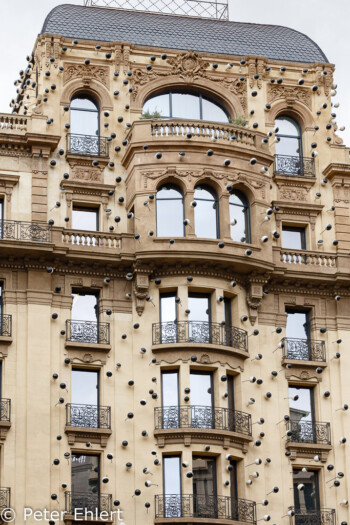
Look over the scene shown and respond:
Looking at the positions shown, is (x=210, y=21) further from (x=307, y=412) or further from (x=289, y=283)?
(x=307, y=412)

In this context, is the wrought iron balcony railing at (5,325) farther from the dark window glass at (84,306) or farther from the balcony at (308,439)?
the balcony at (308,439)

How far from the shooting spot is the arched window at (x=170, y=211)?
61562 millimetres

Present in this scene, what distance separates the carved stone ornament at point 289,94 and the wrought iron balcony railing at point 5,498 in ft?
64.9

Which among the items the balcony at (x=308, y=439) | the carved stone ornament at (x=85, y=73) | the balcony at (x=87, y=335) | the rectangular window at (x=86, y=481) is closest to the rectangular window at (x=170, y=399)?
the balcony at (x=87, y=335)

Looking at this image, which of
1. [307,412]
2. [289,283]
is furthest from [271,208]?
[307,412]

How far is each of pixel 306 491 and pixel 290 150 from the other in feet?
46.7

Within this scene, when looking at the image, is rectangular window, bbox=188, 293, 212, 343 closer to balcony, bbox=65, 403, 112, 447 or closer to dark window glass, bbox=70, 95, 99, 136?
balcony, bbox=65, 403, 112, 447

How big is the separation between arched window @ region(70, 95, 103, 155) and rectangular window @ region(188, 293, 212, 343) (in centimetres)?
716

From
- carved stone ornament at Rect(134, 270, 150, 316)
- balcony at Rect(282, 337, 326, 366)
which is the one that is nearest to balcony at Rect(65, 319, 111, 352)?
carved stone ornament at Rect(134, 270, 150, 316)

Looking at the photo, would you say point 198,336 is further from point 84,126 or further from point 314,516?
point 84,126

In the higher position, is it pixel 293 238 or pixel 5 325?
pixel 293 238

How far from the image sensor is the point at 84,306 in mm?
60719

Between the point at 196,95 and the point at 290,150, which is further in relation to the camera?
the point at 290,150

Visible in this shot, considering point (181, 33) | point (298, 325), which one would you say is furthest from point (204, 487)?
point (181, 33)
